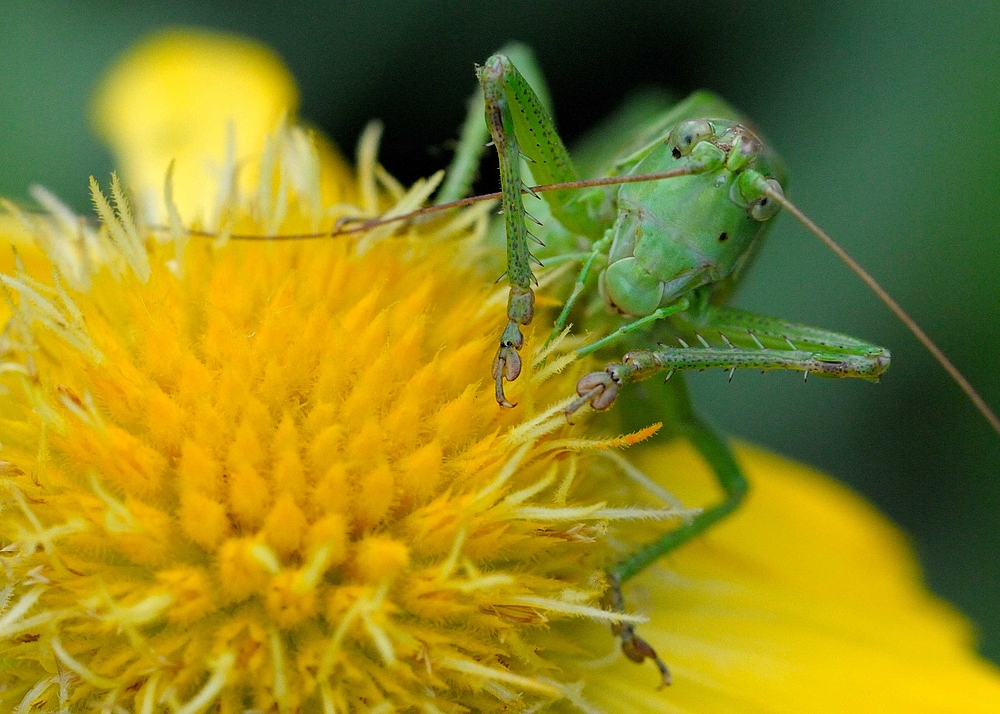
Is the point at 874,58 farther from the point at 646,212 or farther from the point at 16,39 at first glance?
the point at 16,39

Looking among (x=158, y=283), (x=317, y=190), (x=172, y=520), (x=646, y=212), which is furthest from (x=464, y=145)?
(x=172, y=520)

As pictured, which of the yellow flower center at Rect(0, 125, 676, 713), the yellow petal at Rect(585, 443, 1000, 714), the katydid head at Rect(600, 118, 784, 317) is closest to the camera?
the yellow flower center at Rect(0, 125, 676, 713)

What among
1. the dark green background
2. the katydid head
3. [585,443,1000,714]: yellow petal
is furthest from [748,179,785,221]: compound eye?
the dark green background

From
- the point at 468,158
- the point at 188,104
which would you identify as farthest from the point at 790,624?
the point at 188,104

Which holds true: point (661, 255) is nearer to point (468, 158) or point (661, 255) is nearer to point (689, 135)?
point (689, 135)

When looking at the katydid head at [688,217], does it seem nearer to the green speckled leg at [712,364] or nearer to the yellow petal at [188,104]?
the green speckled leg at [712,364]

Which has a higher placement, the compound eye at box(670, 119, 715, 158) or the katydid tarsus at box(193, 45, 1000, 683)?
the compound eye at box(670, 119, 715, 158)

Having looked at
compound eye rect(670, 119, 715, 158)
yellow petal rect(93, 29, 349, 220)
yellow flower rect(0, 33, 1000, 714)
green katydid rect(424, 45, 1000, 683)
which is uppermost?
compound eye rect(670, 119, 715, 158)

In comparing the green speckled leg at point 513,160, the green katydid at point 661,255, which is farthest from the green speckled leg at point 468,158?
the green speckled leg at point 513,160

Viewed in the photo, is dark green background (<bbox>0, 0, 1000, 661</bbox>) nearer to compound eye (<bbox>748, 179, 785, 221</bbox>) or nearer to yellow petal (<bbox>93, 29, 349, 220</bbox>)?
yellow petal (<bbox>93, 29, 349, 220</bbox>)
